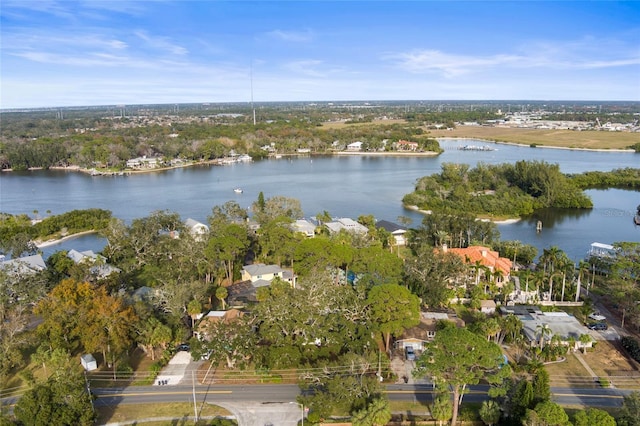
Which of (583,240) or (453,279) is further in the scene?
(583,240)

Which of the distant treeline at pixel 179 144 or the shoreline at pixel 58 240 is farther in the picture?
the distant treeline at pixel 179 144

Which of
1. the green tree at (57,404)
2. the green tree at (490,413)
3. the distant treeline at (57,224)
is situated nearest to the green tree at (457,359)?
the green tree at (490,413)

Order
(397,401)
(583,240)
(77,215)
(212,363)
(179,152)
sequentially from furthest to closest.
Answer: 1. (179,152)
2. (77,215)
3. (583,240)
4. (212,363)
5. (397,401)

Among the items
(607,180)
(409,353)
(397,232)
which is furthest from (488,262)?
(607,180)

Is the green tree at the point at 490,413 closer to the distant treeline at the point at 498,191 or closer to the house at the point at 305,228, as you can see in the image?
the house at the point at 305,228

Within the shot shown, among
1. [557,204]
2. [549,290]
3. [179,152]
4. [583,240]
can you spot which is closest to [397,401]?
[549,290]

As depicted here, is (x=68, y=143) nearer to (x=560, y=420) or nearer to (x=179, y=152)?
(x=179, y=152)
